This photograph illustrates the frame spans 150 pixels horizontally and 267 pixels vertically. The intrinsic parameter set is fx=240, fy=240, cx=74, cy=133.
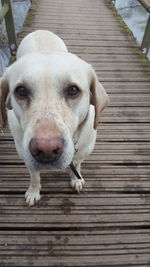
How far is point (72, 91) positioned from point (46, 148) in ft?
1.66

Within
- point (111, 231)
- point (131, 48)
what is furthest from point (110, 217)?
point (131, 48)

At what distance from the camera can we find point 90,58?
438 cm

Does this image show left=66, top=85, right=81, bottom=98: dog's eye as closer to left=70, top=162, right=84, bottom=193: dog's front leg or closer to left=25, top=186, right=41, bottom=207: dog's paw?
left=70, top=162, right=84, bottom=193: dog's front leg

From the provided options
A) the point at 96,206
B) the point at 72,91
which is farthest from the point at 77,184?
the point at 72,91

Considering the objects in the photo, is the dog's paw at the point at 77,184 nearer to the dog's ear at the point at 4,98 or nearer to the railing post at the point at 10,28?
the dog's ear at the point at 4,98

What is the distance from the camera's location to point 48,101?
1.50 meters

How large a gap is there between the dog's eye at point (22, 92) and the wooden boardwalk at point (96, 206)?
3.66ft

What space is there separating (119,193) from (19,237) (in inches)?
40.2

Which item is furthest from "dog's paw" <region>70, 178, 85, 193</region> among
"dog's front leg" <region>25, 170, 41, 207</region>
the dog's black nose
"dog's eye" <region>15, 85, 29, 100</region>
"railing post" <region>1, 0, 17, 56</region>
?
"railing post" <region>1, 0, 17, 56</region>

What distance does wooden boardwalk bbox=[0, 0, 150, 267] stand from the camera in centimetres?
197

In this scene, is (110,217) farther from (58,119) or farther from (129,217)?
(58,119)

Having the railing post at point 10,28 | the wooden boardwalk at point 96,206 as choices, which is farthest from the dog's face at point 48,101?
the railing post at point 10,28

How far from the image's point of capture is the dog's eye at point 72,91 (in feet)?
5.30

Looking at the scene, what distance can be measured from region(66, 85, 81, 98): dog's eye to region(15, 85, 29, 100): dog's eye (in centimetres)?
27
